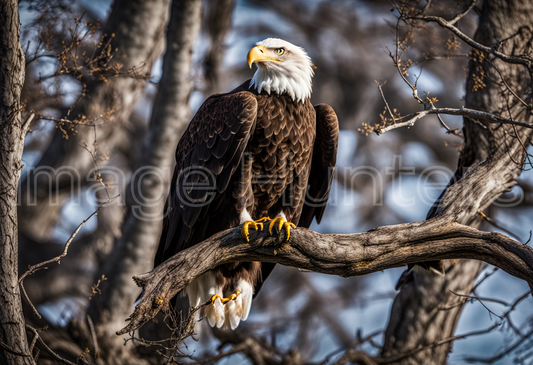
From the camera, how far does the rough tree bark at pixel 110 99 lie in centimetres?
564

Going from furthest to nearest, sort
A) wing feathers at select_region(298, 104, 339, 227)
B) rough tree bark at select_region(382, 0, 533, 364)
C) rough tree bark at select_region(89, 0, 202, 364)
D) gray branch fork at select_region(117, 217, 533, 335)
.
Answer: rough tree bark at select_region(89, 0, 202, 364) → wing feathers at select_region(298, 104, 339, 227) → rough tree bark at select_region(382, 0, 533, 364) → gray branch fork at select_region(117, 217, 533, 335)

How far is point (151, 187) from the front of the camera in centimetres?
579

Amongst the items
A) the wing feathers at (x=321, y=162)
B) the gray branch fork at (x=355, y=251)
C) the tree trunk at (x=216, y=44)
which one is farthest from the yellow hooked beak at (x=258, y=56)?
the tree trunk at (x=216, y=44)

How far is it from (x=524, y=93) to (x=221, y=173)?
8.72 ft

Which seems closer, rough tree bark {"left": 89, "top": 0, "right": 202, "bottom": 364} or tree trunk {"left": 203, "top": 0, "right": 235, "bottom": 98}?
rough tree bark {"left": 89, "top": 0, "right": 202, "bottom": 364}

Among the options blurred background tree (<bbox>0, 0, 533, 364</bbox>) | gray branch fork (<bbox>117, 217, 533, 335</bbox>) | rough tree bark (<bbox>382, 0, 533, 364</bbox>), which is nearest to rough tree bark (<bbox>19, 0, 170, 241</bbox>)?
blurred background tree (<bbox>0, 0, 533, 364</bbox>)

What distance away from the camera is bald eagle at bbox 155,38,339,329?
351cm

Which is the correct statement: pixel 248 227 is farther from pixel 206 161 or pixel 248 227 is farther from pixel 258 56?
pixel 258 56

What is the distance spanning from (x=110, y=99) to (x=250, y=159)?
116 inches

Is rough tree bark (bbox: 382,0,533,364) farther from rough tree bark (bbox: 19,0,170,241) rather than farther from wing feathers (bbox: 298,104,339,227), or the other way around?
rough tree bark (bbox: 19,0,170,241)

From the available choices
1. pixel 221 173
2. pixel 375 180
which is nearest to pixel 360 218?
pixel 375 180

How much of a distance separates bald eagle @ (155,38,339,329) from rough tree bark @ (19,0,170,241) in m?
1.95

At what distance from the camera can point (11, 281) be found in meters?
2.68

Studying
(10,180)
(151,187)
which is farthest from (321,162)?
(151,187)
